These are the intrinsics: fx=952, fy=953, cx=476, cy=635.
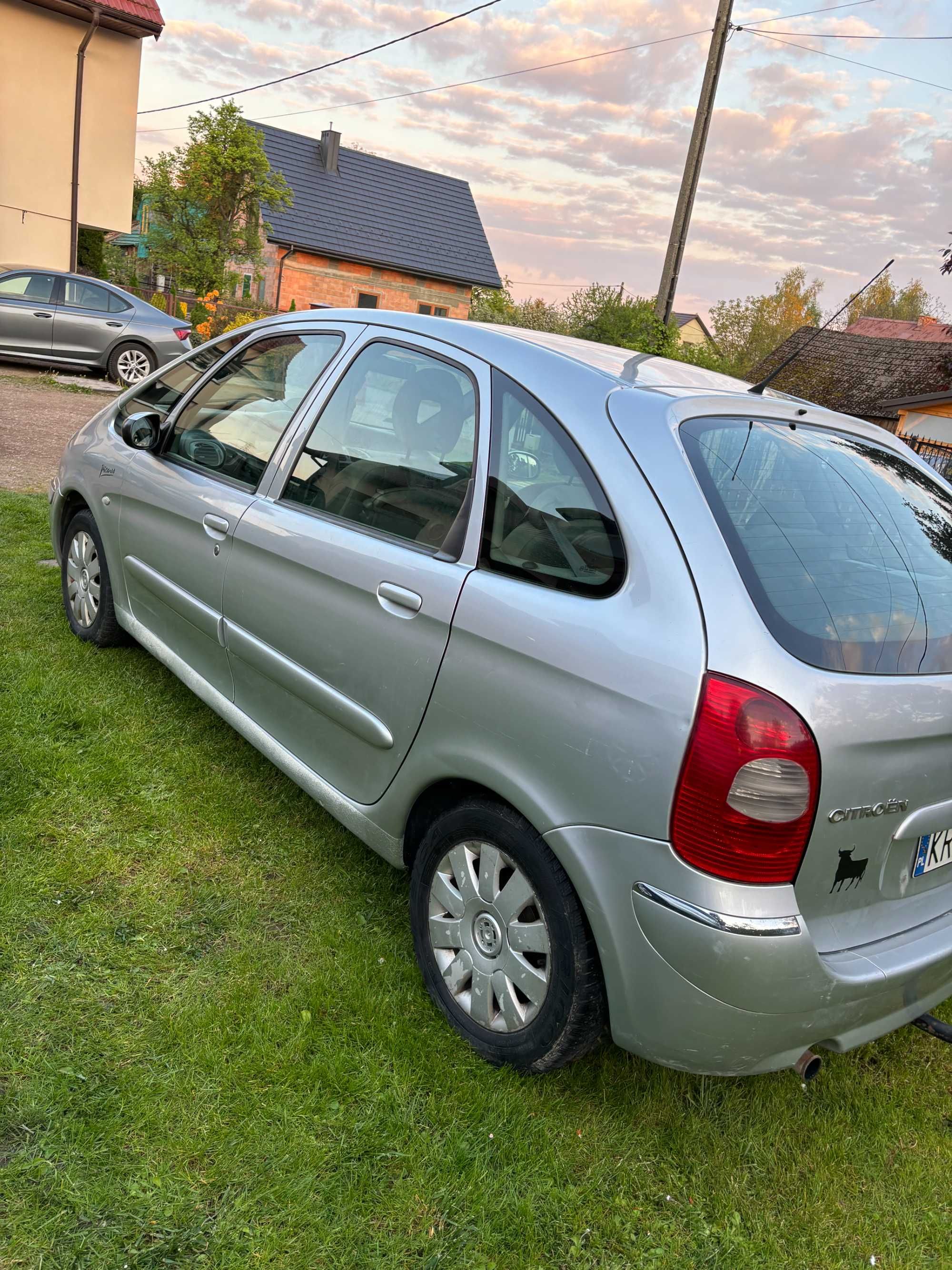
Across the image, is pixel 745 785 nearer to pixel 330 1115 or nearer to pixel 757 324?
pixel 330 1115

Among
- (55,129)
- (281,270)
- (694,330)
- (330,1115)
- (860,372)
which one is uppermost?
(694,330)

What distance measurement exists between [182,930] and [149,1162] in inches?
30.9

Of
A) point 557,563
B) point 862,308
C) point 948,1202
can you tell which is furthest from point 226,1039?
point 862,308

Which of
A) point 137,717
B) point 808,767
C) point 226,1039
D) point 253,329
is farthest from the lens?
point 137,717

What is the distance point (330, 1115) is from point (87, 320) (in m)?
14.2

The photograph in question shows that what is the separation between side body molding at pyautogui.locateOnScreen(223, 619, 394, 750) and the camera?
259cm

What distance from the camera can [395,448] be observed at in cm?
274

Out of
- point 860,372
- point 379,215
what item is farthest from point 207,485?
point 379,215

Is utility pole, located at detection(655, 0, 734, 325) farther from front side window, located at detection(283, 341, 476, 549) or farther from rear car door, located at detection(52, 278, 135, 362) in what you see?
front side window, located at detection(283, 341, 476, 549)

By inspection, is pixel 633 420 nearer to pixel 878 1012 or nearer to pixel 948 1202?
pixel 878 1012

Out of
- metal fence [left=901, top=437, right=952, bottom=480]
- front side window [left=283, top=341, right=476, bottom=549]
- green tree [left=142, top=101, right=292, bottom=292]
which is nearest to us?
front side window [left=283, top=341, right=476, bottom=549]

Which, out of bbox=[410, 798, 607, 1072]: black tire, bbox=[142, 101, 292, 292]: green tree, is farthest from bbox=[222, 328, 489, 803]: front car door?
bbox=[142, 101, 292, 292]: green tree

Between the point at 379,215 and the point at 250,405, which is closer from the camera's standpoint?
the point at 250,405

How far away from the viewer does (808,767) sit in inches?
71.5
